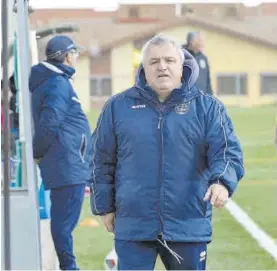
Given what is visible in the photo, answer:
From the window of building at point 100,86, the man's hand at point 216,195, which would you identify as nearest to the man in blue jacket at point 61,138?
the man's hand at point 216,195

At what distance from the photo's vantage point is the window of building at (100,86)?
207 feet

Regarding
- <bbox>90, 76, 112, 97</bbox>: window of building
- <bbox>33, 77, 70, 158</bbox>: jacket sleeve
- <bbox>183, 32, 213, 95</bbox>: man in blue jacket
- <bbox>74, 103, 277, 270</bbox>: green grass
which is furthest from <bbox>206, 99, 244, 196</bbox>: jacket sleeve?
<bbox>90, 76, 112, 97</bbox>: window of building

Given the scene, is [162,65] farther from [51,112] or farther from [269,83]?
[269,83]

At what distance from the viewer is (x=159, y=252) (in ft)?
17.7

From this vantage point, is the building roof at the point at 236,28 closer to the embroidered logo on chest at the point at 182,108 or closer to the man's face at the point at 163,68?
the man's face at the point at 163,68

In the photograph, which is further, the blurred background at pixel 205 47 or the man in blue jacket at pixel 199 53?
the blurred background at pixel 205 47

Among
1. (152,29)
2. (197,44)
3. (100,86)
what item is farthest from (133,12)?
(197,44)

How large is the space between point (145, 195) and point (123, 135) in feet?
0.96

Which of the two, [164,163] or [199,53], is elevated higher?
[164,163]

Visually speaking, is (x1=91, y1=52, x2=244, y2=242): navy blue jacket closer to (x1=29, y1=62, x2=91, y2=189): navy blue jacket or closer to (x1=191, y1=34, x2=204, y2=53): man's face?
(x1=29, y1=62, x2=91, y2=189): navy blue jacket

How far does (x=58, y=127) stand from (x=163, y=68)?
7.81ft

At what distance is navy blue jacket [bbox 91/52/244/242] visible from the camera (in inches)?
205

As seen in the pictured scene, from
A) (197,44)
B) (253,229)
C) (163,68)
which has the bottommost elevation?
(253,229)

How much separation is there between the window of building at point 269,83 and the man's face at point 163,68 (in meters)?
59.1
